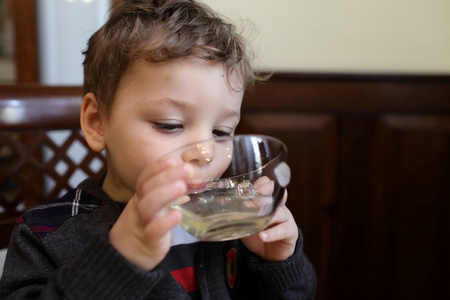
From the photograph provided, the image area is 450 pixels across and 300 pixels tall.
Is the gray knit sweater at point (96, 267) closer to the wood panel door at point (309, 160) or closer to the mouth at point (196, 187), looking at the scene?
the mouth at point (196, 187)

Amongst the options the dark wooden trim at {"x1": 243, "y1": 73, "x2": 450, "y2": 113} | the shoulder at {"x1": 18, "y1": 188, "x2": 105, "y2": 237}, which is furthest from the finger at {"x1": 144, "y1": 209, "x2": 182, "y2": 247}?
the dark wooden trim at {"x1": 243, "y1": 73, "x2": 450, "y2": 113}

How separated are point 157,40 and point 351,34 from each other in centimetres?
81

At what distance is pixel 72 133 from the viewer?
973 mm

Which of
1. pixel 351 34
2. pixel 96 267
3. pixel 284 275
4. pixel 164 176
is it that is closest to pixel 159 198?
pixel 164 176

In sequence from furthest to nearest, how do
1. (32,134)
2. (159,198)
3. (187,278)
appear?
(32,134), (187,278), (159,198)

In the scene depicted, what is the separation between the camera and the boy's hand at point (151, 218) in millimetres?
453

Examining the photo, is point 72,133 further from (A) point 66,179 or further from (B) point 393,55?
(B) point 393,55

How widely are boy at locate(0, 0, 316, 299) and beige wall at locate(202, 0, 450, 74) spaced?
0.55m

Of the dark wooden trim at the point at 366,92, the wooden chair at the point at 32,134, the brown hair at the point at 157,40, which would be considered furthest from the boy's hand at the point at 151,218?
the dark wooden trim at the point at 366,92

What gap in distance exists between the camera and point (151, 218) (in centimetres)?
47

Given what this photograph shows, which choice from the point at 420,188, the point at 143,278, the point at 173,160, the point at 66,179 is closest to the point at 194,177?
the point at 173,160

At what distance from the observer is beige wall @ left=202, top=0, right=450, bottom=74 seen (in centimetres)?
125

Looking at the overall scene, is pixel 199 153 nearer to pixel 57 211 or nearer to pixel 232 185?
pixel 232 185

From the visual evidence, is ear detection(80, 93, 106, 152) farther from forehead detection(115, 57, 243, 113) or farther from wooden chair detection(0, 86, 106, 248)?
wooden chair detection(0, 86, 106, 248)
